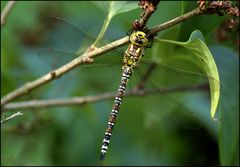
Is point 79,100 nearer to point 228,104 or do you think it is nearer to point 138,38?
point 228,104

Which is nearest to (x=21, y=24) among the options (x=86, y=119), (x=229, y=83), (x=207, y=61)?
(x=86, y=119)

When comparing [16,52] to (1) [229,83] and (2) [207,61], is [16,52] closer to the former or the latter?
(1) [229,83]

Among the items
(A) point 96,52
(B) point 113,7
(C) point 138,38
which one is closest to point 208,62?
(C) point 138,38

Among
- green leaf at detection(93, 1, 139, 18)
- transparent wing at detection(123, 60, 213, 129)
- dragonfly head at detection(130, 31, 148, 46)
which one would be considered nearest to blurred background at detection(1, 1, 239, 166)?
transparent wing at detection(123, 60, 213, 129)

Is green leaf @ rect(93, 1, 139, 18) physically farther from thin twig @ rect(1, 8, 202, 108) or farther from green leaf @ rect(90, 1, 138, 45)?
thin twig @ rect(1, 8, 202, 108)

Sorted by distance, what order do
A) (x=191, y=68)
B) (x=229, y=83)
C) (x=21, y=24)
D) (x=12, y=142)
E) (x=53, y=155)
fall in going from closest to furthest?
(x=229, y=83)
(x=191, y=68)
(x=12, y=142)
(x=53, y=155)
(x=21, y=24)

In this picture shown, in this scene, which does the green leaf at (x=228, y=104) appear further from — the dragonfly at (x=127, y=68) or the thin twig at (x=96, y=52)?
the thin twig at (x=96, y=52)

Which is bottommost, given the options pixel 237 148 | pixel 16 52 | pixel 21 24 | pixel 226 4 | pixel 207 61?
pixel 237 148
